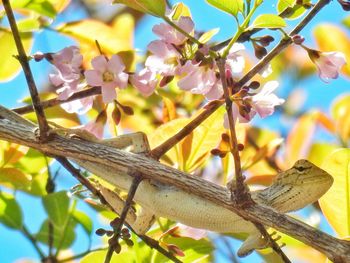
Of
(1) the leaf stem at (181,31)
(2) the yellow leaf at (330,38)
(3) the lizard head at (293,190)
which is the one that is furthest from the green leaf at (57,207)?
(2) the yellow leaf at (330,38)

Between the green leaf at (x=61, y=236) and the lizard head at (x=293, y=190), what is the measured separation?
82cm

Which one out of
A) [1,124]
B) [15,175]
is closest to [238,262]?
[15,175]

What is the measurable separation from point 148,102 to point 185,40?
153 cm

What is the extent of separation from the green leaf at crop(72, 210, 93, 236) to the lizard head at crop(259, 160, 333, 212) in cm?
73

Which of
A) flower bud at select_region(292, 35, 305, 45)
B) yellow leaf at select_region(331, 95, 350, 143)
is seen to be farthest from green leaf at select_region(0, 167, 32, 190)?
yellow leaf at select_region(331, 95, 350, 143)

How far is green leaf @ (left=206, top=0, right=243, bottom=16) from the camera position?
6.83 ft

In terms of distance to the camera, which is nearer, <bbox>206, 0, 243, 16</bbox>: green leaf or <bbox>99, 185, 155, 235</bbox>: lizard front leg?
<bbox>206, 0, 243, 16</bbox>: green leaf

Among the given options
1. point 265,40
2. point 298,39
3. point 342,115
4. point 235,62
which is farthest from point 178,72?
point 342,115

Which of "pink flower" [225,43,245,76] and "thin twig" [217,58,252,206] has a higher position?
"pink flower" [225,43,245,76]

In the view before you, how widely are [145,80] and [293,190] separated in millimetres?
649

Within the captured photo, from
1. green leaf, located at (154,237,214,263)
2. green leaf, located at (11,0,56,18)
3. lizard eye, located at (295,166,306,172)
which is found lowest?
green leaf, located at (154,237,214,263)

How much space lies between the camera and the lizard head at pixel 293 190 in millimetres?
2660

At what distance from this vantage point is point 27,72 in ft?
7.10

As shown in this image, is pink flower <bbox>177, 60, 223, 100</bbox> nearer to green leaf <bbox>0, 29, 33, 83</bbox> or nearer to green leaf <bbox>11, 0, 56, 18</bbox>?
green leaf <bbox>11, 0, 56, 18</bbox>
